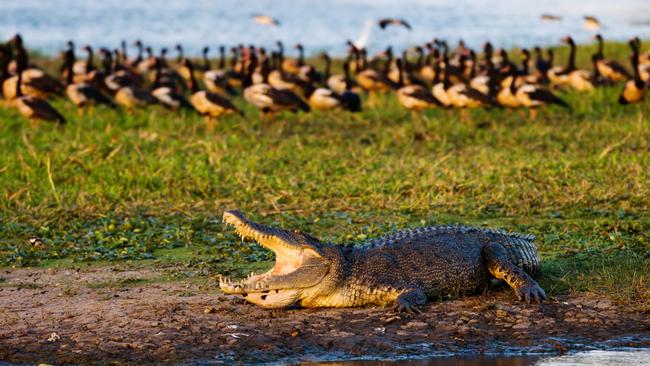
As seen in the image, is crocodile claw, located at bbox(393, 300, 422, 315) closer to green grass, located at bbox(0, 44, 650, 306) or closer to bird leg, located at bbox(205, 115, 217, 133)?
green grass, located at bbox(0, 44, 650, 306)

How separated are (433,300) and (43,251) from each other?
3.03 metres

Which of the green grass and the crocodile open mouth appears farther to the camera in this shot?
the green grass

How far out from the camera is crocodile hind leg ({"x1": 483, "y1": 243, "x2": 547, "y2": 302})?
6.52m

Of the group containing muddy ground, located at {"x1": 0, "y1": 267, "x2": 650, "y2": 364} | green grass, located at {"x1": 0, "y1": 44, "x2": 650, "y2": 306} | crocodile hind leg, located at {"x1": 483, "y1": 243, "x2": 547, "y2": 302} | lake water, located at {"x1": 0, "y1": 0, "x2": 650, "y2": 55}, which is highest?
crocodile hind leg, located at {"x1": 483, "y1": 243, "x2": 547, "y2": 302}

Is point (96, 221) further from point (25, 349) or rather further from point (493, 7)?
point (493, 7)

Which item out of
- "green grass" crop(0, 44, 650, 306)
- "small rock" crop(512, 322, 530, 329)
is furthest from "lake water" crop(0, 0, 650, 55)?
"small rock" crop(512, 322, 530, 329)

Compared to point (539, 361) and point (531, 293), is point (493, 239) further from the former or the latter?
point (539, 361)

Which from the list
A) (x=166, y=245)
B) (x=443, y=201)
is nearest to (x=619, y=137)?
(x=443, y=201)

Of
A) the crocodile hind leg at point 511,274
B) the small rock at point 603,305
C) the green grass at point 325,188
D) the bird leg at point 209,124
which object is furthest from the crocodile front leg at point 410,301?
the bird leg at point 209,124

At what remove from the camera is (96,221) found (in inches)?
350

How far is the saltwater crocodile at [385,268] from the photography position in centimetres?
633

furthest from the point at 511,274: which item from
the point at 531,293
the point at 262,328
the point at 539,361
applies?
the point at 262,328

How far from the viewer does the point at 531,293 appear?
652cm

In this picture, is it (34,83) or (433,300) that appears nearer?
(433,300)
